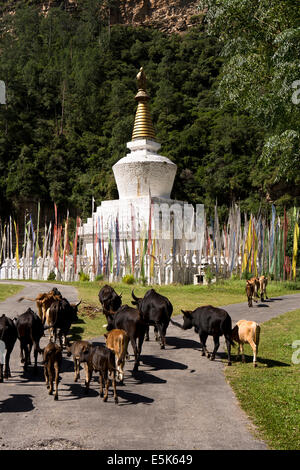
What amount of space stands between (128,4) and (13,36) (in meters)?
29.9

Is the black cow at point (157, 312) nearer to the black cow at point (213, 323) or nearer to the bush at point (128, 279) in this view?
the black cow at point (213, 323)

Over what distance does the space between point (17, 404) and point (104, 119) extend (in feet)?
233

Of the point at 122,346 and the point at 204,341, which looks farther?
the point at 204,341

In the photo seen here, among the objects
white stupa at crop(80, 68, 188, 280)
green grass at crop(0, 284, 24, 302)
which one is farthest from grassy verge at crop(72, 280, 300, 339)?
white stupa at crop(80, 68, 188, 280)

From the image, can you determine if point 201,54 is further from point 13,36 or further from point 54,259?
point 54,259

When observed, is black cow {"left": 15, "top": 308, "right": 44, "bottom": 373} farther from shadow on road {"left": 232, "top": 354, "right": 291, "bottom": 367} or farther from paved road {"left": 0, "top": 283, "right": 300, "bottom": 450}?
shadow on road {"left": 232, "top": 354, "right": 291, "bottom": 367}

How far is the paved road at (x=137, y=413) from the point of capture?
4938 mm

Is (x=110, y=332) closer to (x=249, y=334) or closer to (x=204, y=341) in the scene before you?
(x=204, y=341)

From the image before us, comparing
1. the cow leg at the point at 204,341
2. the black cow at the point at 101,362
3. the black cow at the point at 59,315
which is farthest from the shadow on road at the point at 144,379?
the black cow at the point at 59,315

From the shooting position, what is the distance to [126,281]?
2456 centimetres

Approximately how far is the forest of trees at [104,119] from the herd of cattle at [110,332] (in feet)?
124

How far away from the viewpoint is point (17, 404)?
6219mm

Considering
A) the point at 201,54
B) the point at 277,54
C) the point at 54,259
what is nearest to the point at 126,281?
the point at 54,259

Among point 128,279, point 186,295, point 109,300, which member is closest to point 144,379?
point 109,300
